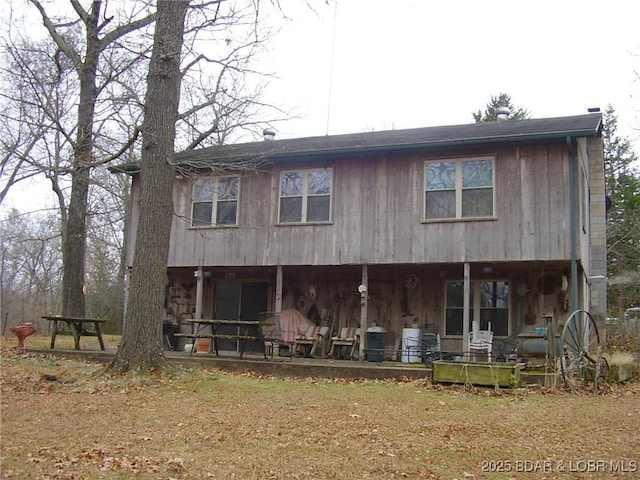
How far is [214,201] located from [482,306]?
6709 mm

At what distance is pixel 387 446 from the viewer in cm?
581

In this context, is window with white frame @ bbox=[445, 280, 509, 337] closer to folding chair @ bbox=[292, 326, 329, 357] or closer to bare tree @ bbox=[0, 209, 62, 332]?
folding chair @ bbox=[292, 326, 329, 357]

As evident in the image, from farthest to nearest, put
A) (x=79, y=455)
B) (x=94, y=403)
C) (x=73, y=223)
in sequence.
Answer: (x=73, y=223), (x=94, y=403), (x=79, y=455)

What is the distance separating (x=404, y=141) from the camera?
13102mm

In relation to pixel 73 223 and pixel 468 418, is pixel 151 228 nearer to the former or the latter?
pixel 468 418

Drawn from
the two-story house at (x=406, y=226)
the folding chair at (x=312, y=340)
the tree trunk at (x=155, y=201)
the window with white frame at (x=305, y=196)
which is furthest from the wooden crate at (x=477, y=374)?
the window with white frame at (x=305, y=196)

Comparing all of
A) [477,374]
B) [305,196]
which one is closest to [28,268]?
[305,196]

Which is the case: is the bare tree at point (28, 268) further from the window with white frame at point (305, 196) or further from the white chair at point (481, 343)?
the white chair at point (481, 343)

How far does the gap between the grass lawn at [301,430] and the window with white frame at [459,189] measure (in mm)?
4142

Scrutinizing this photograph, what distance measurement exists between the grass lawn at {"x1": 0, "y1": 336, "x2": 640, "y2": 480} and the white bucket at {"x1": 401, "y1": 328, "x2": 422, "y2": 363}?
3.48m

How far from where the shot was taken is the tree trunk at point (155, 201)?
979cm

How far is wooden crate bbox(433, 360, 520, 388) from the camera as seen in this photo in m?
9.23

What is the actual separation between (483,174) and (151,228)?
6.62 meters

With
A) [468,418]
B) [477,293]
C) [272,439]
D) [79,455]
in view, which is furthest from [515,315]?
[79,455]
